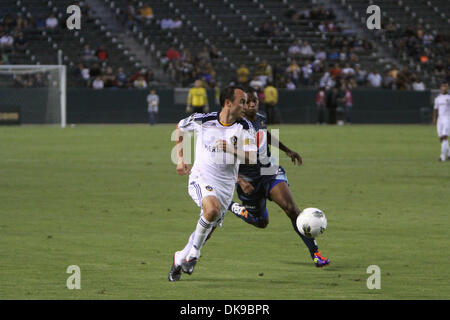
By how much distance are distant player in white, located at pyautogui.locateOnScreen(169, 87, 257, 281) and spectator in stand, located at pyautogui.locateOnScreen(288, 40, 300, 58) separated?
43.7 metres

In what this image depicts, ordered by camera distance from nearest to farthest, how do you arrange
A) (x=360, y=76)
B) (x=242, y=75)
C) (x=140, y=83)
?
(x=242, y=75) → (x=140, y=83) → (x=360, y=76)

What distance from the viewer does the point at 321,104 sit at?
49.6 meters

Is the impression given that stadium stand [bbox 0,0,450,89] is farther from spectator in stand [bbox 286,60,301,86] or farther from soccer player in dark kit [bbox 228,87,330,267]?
soccer player in dark kit [bbox 228,87,330,267]

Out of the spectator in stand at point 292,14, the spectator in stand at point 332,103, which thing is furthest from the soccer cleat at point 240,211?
the spectator in stand at point 292,14

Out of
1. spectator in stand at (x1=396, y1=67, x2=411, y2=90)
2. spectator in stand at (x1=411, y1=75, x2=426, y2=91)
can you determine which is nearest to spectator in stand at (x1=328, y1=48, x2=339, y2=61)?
spectator in stand at (x1=396, y1=67, x2=411, y2=90)

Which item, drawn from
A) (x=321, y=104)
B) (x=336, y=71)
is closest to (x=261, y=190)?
(x=321, y=104)

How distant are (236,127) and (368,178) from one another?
40.7ft

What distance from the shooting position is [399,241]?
41.5ft

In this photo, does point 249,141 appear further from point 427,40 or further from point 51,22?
point 427,40

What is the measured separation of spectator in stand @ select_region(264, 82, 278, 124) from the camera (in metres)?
→ 46.7

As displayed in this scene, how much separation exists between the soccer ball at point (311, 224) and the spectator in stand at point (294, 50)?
43141 millimetres

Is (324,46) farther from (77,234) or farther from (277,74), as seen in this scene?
(77,234)

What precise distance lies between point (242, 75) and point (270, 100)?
266 cm
